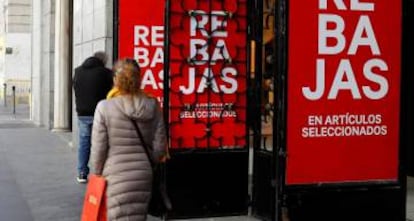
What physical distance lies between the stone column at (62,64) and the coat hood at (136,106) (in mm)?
11740

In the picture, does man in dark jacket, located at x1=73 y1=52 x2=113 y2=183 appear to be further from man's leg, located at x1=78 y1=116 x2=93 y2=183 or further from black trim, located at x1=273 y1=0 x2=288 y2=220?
black trim, located at x1=273 y1=0 x2=288 y2=220

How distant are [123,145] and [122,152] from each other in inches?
1.9

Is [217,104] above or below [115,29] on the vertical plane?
below

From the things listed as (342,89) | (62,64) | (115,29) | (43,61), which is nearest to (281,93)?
(342,89)

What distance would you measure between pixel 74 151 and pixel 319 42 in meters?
8.08

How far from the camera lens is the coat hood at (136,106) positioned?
4648 mm

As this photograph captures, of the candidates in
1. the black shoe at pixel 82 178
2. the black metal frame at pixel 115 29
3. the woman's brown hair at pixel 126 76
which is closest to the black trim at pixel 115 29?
the black metal frame at pixel 115 29

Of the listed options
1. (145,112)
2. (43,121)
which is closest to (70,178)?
(145,112)

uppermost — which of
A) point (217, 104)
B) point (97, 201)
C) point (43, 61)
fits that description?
point (43, 61)

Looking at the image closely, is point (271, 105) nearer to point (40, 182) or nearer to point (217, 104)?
point (217, 104)

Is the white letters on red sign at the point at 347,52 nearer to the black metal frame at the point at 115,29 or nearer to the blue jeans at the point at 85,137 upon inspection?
the black metal frame at the point at 115,29

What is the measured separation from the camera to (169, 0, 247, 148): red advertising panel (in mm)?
6879

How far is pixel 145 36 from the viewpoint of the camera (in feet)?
25.2

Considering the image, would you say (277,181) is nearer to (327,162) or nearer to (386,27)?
(327,162)
